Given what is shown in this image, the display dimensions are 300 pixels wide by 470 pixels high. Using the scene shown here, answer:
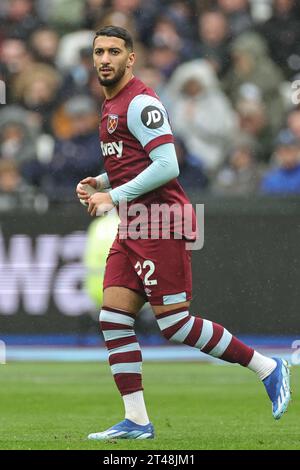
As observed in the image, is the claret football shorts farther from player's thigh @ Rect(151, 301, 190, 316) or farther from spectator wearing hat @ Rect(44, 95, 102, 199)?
spectator wearing hat @ Rect(44, 95, 102, 199)

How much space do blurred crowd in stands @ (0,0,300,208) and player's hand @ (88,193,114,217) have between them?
722 cm

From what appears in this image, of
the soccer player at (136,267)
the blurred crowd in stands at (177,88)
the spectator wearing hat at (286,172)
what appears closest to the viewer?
the soccer player at (136,267)

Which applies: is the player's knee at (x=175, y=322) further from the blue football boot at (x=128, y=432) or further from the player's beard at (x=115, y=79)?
the player's beard at (x=115, y=79)

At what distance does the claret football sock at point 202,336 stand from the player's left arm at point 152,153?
2.39ft

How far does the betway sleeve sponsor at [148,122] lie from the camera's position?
748cm

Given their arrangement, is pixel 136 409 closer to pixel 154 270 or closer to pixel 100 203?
pixel 154 270

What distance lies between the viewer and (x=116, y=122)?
7.66 m

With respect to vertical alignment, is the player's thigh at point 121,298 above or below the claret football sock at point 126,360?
above

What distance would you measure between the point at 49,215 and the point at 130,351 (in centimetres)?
687

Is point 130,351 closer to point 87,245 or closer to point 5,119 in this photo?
point 87,245

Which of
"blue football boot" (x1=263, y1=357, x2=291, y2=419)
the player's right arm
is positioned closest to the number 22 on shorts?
the player's right arm

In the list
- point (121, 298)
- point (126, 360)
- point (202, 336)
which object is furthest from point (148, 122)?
point (126, 360)

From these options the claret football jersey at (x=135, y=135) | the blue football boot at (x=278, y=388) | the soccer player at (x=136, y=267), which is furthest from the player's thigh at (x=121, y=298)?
the blue football boot at (x=278, y=388)

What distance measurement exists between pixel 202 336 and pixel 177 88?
8.90 meters
